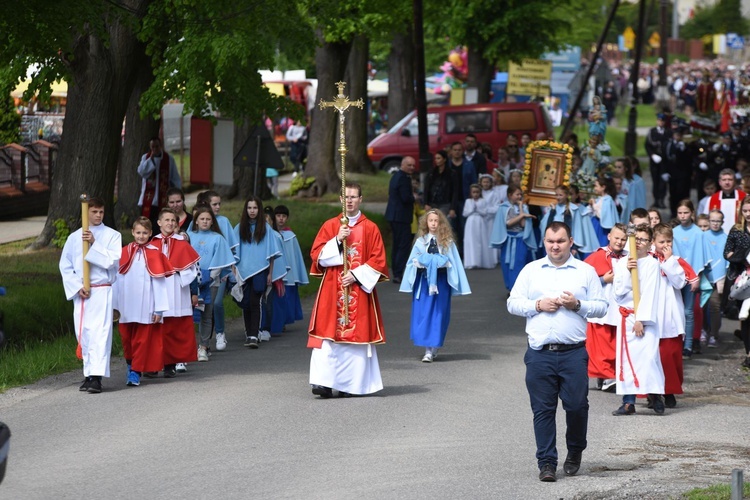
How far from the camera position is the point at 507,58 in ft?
136

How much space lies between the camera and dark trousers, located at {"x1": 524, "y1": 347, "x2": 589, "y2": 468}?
30.7 ft

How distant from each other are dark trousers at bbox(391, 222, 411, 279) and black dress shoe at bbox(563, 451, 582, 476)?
40.8 ft

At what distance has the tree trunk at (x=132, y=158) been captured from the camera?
2295 centimetres

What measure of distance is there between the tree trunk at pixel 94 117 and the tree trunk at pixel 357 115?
1554 cm

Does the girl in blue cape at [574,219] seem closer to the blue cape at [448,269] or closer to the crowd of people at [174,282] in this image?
the crowd of people at [174,282]

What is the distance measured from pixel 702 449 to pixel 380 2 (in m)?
18.0

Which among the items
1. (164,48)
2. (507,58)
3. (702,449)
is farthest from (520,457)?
(507,58)

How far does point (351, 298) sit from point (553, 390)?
350 cm

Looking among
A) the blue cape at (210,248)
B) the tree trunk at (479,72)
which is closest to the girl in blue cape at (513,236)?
the blue cape at (210,248)

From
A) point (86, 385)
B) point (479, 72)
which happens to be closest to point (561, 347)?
Result: point (86, 385)

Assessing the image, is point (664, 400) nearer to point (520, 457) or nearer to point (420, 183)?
point (520, 457)

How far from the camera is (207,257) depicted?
15000 mm

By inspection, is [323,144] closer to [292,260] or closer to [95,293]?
[292,260]

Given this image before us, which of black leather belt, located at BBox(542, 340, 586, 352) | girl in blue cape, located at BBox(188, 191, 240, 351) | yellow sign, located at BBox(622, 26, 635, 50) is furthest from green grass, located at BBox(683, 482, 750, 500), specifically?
yellow sign, located at BBox(622, 26, 635, 50)
